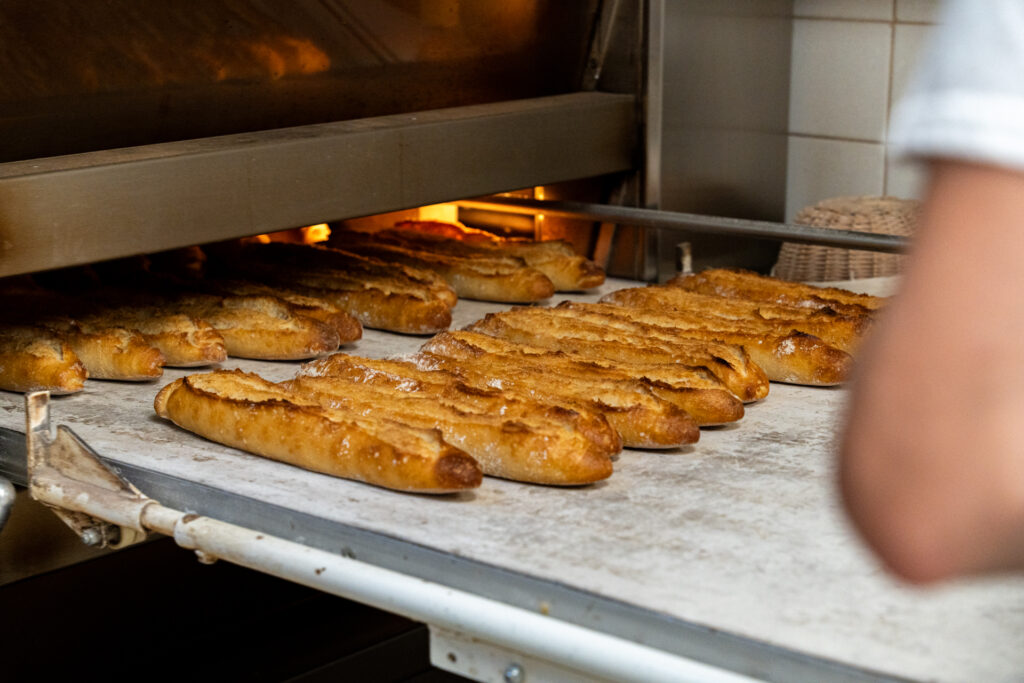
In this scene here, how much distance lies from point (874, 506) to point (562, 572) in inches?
29.7

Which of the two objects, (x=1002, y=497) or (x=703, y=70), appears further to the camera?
(x=703, y=70)

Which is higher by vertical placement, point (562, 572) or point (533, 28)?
point (533, 28)

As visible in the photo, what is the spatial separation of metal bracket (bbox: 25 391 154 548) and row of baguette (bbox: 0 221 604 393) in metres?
0.28

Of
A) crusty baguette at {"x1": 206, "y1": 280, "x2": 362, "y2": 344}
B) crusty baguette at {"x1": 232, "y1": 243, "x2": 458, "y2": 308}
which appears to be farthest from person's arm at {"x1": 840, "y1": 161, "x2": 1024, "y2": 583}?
crusty baguette at {"x1": 232, "y1": 243, "x2": 458, "y2": 308}

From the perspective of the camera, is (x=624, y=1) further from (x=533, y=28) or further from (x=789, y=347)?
(x=789, y=347)

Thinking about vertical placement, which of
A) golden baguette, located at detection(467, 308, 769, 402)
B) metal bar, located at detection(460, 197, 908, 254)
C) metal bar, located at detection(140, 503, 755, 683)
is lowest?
metal bar, located at detection(140, 503, 755, 683)

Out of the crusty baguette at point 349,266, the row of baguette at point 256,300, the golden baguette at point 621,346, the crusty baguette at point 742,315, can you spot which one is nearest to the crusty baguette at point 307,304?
the row of baguette at point 256,300

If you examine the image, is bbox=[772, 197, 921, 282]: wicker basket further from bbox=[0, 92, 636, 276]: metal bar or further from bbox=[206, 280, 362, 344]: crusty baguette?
bbox=[206, 280, 362, 344]: crusty baguette

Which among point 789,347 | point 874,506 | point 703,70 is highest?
point 703,70

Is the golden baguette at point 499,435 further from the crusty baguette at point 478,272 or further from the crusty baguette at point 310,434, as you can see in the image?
the crusty baguette at point 478,272

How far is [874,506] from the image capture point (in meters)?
0.46

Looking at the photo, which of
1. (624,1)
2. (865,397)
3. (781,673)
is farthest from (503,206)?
(865,397)

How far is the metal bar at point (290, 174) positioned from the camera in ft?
5.45

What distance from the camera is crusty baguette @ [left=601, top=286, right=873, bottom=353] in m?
2.02
